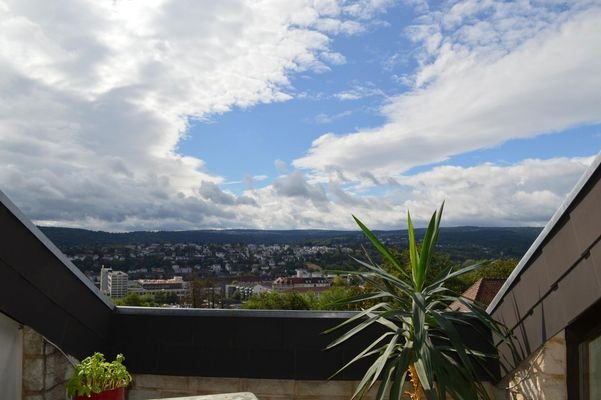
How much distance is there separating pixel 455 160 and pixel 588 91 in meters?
10.8

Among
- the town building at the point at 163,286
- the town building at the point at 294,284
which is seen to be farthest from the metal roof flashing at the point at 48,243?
the town building at the point at 294,284

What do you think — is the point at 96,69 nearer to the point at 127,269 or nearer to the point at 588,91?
the point at 588,91

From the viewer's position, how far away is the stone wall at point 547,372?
2332 millimetres

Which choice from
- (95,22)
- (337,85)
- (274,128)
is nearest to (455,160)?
(274,128)

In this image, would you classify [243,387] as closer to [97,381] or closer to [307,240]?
[97,381]

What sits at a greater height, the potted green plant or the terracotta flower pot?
the potted green plant

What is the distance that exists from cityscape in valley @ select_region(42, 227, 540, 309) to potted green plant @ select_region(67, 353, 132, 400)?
695 cm

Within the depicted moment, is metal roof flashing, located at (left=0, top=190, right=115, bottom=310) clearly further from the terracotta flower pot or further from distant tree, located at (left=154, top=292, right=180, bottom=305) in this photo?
distant tree, located at (left=154, top=292, right=180, bottom=305)

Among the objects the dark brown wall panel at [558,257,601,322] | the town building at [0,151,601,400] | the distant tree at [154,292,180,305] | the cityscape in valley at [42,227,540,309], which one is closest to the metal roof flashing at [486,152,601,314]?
the town building at [0,151,601,400]

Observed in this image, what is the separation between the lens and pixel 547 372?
237cm

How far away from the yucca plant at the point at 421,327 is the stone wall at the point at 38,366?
64.0 inches

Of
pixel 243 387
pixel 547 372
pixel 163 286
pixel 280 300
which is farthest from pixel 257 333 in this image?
pixel 163 286

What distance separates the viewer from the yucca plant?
228 cm

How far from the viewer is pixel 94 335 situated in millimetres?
3016
